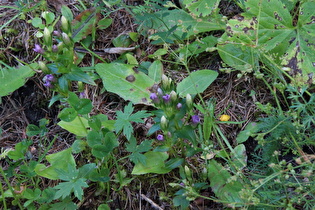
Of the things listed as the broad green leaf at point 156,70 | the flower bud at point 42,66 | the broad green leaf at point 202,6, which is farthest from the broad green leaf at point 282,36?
the flower bud at point 42,66

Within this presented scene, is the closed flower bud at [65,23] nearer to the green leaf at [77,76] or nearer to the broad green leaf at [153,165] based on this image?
the green leaf at [77,76]

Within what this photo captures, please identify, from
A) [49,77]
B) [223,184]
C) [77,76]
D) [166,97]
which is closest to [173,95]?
[166,97]

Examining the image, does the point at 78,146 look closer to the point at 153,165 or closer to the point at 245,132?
the point at 153,165

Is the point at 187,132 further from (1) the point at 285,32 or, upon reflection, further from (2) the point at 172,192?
(1) the point at 285,32

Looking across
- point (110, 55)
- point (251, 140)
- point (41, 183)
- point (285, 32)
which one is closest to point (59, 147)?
point (41, 183)

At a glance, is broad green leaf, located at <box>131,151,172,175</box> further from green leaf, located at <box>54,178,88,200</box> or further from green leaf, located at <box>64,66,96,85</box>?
green leaf, located at <box>64,66,96,85</box>

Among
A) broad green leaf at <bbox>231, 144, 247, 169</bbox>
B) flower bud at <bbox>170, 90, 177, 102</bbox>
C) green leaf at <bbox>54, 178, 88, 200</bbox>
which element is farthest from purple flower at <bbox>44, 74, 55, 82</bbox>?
broad green leaf at <bbox>231, 144, 247, 169</bbox>

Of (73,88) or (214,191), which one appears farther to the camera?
(73,88)
